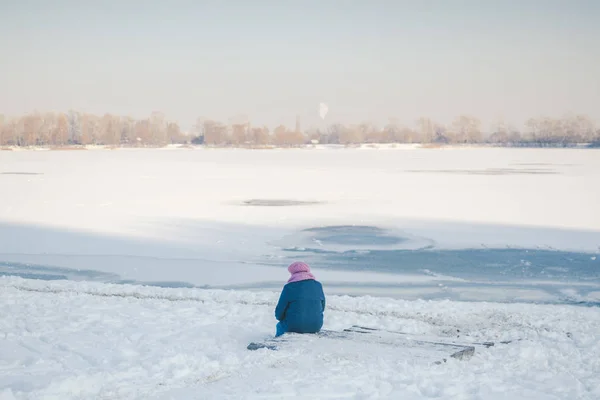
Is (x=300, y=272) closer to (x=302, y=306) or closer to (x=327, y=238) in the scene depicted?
(x=302, y=306)

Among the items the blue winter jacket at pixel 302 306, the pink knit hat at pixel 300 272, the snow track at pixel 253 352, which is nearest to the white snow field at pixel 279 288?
the snow track at pixel 253 352

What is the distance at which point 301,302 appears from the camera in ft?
19.7

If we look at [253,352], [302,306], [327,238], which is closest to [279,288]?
[302,306]

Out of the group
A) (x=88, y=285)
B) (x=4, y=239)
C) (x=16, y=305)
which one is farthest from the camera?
(x=4, y=239)

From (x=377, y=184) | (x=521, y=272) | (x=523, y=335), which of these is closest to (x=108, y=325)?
(x=523, y=335)

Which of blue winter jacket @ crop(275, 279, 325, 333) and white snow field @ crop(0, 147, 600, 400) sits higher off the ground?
blue winter jacket @ crop(275, 279, 325, 333)

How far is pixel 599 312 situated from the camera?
7746mm

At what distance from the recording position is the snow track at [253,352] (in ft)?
15.7

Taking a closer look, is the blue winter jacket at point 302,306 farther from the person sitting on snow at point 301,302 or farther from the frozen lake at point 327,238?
the frozen lake at point 327,238

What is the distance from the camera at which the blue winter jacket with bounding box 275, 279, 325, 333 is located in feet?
19.7

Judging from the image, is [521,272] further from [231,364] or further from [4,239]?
[4,239]

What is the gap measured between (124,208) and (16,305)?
11763 mm

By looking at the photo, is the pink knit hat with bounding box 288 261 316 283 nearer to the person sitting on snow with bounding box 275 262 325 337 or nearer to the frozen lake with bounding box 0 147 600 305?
the person sitting on snow with bounding box 275 262 325 337

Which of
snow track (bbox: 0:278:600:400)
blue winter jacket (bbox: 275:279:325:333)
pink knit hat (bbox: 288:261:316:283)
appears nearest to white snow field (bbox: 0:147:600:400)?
snow track (bbox: 0:278:600:400)
